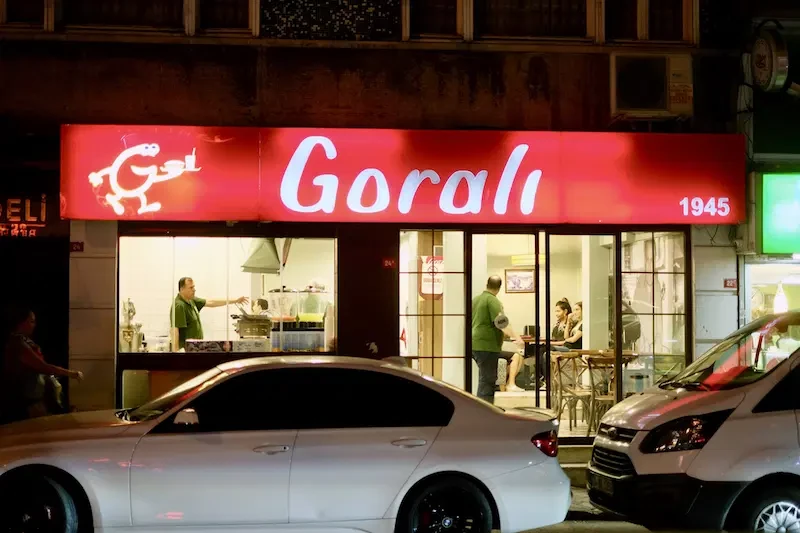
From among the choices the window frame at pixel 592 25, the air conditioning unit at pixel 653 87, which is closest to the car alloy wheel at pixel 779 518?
the air conditioning unit at pixel 653 87

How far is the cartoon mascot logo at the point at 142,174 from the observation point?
10234 mm

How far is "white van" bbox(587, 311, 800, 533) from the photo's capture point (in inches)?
265

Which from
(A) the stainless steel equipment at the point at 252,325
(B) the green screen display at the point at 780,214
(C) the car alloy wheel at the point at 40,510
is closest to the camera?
(C) the car alloy wheel at the point at 40,510

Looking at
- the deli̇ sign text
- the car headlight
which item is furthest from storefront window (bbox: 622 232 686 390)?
the deli̇ sign text

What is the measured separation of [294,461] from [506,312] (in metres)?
6.24

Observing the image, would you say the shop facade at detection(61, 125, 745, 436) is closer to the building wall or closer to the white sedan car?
the building wall

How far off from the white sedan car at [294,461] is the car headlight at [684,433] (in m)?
0.81

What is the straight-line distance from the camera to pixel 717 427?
6.85 m

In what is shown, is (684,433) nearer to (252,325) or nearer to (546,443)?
(546,443)

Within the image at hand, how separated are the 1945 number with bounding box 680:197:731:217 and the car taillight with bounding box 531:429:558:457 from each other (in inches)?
197

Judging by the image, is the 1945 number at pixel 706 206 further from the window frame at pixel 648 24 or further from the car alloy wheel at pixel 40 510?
the car alloy wheel at pixel 40 510

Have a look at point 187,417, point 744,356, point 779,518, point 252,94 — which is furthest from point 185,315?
point 779,518

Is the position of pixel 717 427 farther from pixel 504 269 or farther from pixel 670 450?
pixel 504 269

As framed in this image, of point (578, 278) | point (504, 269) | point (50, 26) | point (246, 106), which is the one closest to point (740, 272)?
point (578, 278)
